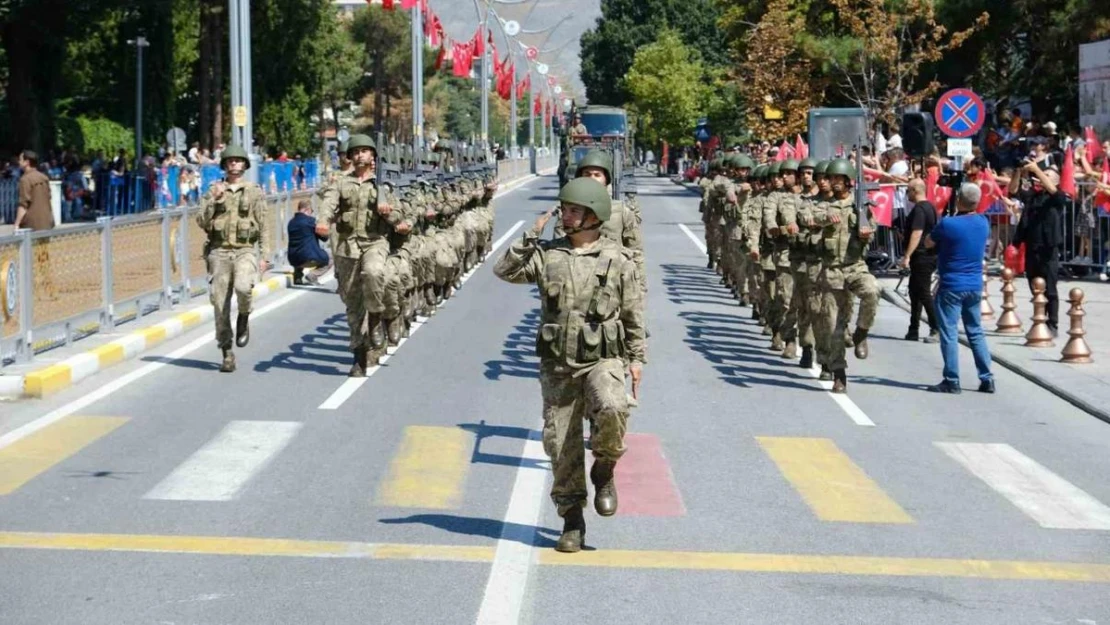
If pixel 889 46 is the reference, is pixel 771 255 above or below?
below

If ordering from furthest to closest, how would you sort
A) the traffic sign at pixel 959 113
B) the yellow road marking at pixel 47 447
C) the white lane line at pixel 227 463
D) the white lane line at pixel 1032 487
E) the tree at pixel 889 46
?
the tree at pixel 889 46
the traffic sign at pixel 959 113
the yellow road marking at pixel 47 447
the white lane line at pixel 227 463
the white lane line at pixel 1032 487

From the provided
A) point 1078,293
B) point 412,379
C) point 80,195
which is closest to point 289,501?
point 412,379

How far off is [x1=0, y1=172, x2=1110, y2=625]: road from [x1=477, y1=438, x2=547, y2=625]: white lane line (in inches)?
0.9

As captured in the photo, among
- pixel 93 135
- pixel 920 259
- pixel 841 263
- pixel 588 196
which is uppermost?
pixel 93 135

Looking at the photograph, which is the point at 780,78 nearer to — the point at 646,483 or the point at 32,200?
the point at 32,200

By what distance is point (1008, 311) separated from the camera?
19.4 meters

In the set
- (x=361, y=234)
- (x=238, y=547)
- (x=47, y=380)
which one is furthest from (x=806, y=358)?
(x=238, y=547)

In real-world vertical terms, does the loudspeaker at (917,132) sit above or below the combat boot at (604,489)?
above

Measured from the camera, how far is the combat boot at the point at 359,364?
1524cm

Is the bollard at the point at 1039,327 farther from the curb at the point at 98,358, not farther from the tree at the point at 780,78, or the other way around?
the tree at the point at 780,78

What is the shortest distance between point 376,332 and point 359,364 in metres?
0.46

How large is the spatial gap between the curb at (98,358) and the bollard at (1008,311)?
8863mm

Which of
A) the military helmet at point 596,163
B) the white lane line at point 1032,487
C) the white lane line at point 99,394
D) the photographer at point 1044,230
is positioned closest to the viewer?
the white lane line at point 1032,487

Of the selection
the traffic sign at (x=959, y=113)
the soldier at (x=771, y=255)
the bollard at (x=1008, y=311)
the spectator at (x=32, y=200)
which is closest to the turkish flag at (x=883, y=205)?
the traffic sign at (x=959, y=113)
